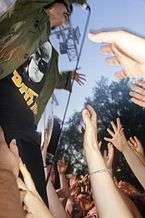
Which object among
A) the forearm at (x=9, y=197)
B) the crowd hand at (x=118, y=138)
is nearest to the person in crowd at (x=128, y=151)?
the crowd hand at (x=118, y=138)

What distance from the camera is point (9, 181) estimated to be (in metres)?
1.07

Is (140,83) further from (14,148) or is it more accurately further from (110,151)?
(14,148)

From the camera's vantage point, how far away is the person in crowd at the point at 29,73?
121cm

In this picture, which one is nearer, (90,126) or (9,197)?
(9,197)

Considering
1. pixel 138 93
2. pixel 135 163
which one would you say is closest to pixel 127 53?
pixel 138 93

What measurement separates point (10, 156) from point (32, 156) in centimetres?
8

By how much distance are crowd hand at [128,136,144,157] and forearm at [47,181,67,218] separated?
10.2 inches

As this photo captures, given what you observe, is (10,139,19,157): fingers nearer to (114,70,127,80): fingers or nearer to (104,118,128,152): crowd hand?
(104,118,128,152): crowd hand

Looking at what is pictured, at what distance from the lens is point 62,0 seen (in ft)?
4.51

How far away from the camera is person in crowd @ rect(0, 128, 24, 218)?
0.99 meters

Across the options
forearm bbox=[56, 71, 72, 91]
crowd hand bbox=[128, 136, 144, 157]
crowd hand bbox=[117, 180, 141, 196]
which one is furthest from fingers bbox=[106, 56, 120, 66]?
crowd hand bbox=[117, 180, 141, 196]

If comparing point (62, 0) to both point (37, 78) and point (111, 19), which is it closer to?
point (111, 19)

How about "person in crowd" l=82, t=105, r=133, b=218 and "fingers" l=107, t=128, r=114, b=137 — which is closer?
"person in crowd" l=82, t=105, r=133, b=218

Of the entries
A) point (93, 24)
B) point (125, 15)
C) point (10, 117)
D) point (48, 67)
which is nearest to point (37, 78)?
point (48, 67)
